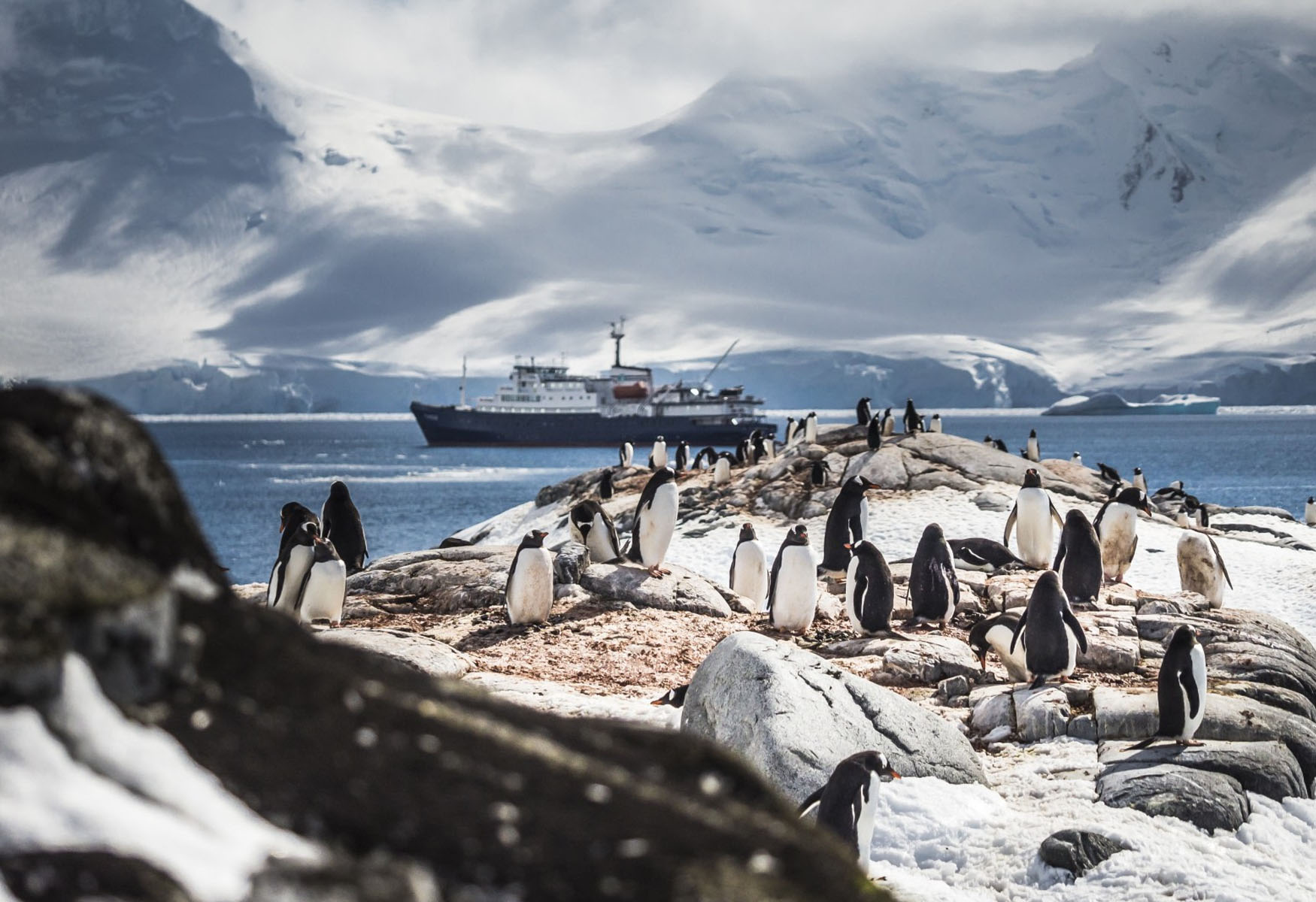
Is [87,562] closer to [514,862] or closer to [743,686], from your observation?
[514,862]

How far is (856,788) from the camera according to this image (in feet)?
19.6

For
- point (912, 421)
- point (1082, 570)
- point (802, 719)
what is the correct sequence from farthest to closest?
point (912, 421) < point (1082, 570) < point (802, 719)

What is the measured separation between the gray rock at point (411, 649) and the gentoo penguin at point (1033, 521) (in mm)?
8860

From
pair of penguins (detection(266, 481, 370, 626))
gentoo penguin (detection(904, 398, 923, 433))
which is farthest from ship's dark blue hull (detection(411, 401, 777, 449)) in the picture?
pair of penguins (detection(266, 481, 370, 626))

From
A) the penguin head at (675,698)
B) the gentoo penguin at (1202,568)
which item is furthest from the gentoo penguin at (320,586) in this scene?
the gentoo penguin at (1202,568)

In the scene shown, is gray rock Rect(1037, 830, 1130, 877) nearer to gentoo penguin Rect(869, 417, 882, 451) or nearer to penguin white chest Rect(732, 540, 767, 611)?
penguin white chest Rect(732, 540, 767, 611)

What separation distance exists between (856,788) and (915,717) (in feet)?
6.42

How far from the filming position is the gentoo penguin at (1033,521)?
1536cm

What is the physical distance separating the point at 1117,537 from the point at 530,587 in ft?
26.4

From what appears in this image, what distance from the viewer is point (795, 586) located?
1124 centimetres

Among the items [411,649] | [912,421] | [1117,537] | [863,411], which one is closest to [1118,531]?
[1117,537]

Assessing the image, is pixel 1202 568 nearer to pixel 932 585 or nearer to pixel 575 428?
pixel 932 585

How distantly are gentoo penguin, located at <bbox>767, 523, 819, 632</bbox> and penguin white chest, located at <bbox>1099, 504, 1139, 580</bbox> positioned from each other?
530cm

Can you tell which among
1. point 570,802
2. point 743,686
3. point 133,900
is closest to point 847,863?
point 570,802
